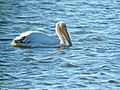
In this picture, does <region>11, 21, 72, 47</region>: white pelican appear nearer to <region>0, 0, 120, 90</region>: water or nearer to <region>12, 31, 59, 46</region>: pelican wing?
<region>12, 31, 59, 46</region>: pelican wing

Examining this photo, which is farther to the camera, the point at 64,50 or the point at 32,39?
the point at 32,39

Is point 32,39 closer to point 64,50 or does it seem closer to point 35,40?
point 35,40

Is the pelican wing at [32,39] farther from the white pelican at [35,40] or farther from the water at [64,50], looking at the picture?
the water at [64,50]

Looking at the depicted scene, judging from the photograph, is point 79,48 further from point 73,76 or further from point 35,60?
point 73,76

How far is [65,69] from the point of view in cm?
1139

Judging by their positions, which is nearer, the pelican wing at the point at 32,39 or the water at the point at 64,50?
the water at the point at 64,50

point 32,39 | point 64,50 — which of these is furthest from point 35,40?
point 64,50

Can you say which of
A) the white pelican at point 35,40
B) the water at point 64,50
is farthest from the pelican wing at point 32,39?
the water at point 64,50

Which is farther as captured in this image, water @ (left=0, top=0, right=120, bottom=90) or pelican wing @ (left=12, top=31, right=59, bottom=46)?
pelican wing @ (left=12, top=31, right=59, bottom=46)

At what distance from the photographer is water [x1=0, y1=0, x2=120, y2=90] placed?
10.6m

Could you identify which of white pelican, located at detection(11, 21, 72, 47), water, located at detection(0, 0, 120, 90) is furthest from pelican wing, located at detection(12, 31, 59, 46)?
water, located at detection(0, 0, 120, 90)

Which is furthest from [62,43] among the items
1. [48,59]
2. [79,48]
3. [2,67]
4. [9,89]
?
[9,89]

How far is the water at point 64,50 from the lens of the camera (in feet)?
34.7

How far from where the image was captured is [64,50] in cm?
1335
